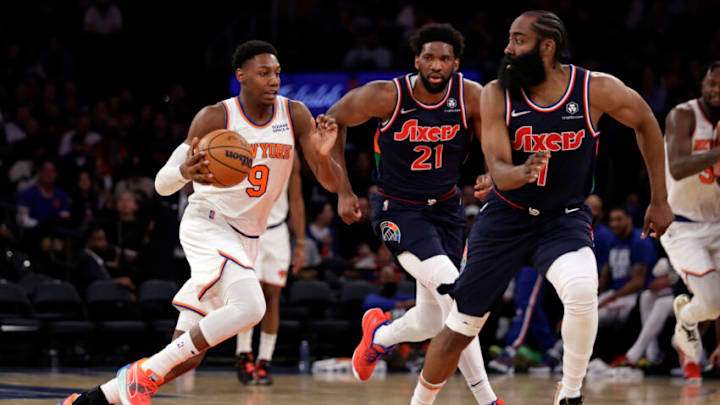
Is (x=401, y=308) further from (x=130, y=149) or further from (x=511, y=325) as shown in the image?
(x=130, y=149)

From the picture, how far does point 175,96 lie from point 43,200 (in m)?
4.12

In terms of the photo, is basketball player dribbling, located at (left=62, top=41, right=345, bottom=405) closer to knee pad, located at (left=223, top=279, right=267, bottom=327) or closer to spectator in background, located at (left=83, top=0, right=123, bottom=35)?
knee pad, located at (left=223, top=279, right=267, bottom=327)

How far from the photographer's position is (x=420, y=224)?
6.52 m

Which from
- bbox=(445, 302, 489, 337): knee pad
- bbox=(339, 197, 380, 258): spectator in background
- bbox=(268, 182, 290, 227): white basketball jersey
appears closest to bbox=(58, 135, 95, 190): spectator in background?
bbox=(339, 197, 380, 258): spectator in background

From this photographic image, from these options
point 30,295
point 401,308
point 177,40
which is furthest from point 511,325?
point 177,40

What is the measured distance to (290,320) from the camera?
12508 millimetres

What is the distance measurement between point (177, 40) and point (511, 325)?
9499 mm

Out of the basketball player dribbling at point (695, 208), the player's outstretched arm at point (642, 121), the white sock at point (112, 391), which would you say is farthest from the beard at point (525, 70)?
the white sock at point (112, 391)

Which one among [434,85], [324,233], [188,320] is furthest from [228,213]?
[324,233]

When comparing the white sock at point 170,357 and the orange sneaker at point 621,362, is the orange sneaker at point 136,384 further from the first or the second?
the orange sneaker at point 621,362

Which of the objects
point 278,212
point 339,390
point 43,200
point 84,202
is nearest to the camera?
point 339,390

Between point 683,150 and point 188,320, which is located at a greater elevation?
point 683,150

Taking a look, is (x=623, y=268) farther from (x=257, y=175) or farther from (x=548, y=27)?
(x=548, y=27)

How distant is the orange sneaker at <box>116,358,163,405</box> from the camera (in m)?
5.61
